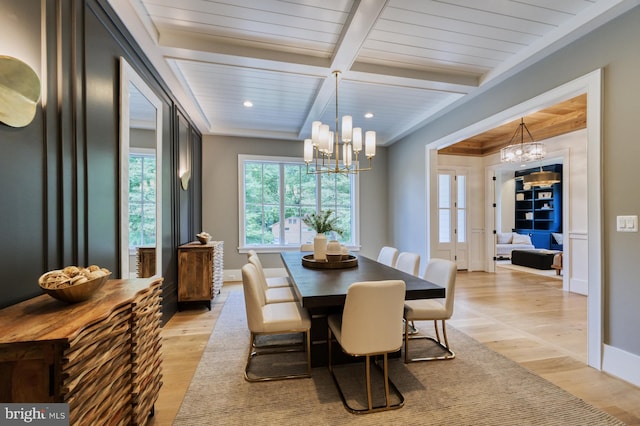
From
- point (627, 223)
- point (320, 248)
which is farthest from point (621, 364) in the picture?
point (320, 248)

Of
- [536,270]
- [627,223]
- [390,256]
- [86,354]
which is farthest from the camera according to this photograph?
[536,270]

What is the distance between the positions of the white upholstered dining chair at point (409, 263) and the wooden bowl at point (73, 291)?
97.4 inches

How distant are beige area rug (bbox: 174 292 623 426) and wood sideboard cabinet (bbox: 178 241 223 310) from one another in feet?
4.29

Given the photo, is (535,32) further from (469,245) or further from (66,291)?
(469,245)

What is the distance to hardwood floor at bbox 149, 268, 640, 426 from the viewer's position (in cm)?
190

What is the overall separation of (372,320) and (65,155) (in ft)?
6.52

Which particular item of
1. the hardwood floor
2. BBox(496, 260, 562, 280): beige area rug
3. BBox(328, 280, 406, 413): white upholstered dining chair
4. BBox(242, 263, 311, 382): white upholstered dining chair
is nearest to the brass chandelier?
the hardwood floor

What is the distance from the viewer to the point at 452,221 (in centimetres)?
625

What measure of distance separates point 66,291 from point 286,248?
4.34 m

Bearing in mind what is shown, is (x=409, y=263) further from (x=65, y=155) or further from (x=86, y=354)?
(x=65, y=155)

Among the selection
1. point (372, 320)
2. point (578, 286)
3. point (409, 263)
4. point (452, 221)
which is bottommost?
point (578, 286)

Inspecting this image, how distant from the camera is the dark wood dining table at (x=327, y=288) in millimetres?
1772

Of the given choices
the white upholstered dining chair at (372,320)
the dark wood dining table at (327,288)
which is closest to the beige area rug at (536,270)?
the dark wood dining table at (327,288)

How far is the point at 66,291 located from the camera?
1161mm
